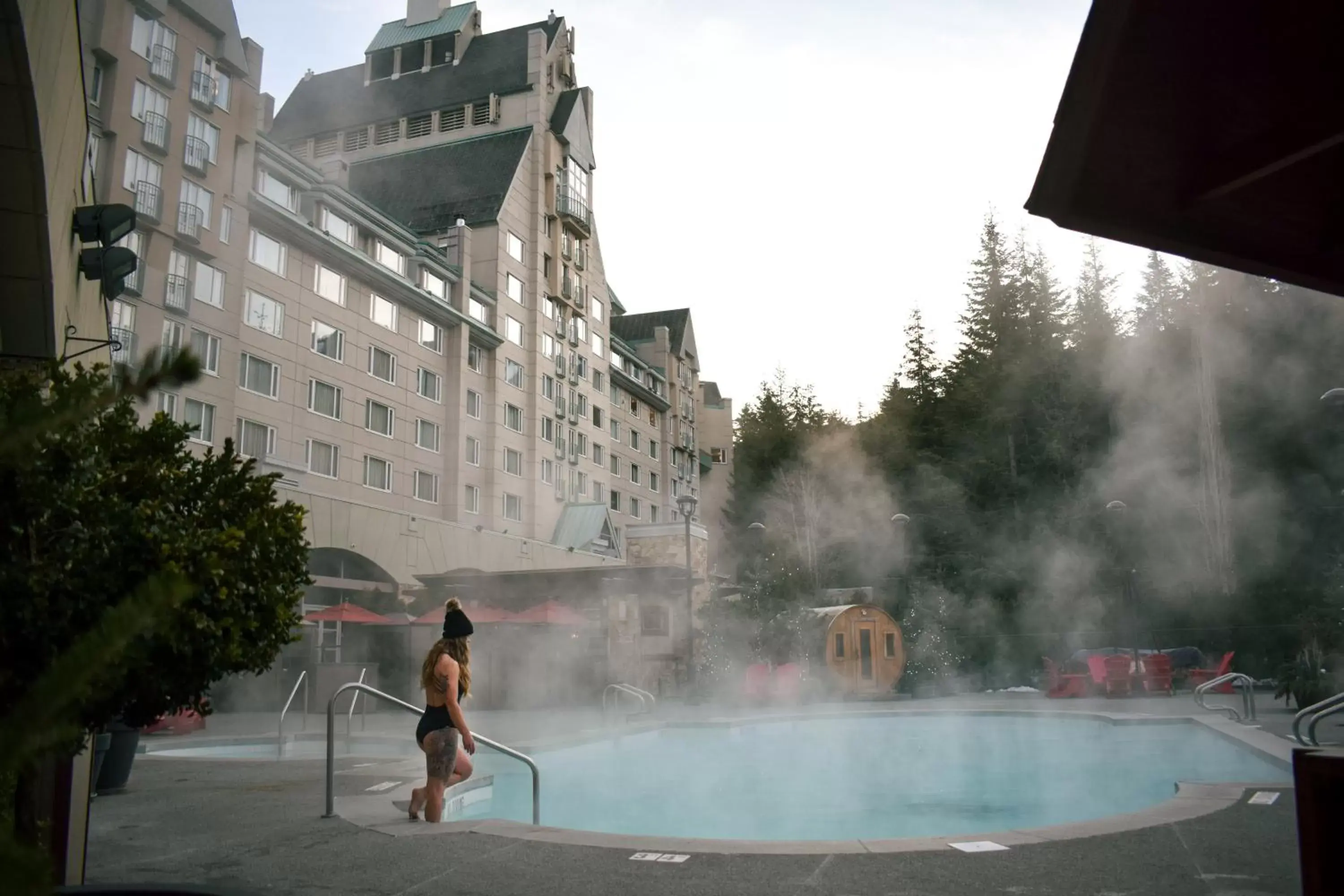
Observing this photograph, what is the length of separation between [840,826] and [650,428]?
129 feet

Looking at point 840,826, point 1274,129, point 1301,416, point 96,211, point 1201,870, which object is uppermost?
point 1301,416

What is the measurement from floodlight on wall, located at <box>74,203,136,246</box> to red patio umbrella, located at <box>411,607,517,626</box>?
1293 centimetres

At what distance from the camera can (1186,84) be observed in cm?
279

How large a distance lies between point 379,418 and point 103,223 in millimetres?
22534

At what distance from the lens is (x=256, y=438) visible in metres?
23.4

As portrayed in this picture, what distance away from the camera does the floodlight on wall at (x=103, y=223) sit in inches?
227

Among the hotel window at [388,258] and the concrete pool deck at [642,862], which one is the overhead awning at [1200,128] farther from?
the hotel window at [388,258]

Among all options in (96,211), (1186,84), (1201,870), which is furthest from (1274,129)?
(96,211)

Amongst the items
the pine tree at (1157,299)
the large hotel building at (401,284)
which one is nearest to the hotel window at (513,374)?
the large hotel building at (401,284)

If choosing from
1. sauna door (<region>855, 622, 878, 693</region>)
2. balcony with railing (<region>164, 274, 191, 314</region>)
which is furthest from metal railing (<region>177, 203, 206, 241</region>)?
sauna door (<region>855, 622, 878, 693</region>)

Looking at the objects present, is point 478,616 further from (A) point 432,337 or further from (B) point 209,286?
(A) point 432,337

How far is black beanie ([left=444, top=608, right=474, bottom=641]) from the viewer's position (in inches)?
257

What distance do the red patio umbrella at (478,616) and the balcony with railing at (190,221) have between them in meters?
9.59

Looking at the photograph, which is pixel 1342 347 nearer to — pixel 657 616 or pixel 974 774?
pixel 657 616
